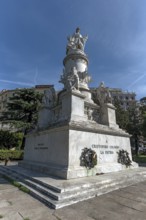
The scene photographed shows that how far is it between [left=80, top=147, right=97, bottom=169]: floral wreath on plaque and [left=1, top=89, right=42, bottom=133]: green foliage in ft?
60.4

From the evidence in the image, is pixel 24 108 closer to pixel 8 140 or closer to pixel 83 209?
pixel 8 140

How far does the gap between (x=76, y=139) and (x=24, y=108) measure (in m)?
19.8

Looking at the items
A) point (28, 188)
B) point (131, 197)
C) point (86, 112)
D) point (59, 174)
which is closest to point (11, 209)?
point (28, 188)

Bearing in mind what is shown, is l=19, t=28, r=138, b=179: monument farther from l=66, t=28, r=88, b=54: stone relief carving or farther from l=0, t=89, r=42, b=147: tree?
l=0, t=89, r=42, b=147: tree

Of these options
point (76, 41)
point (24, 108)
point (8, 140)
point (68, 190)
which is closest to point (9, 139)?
point (8, 140)

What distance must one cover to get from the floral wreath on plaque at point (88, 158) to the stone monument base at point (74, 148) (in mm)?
153

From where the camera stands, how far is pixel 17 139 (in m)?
24.4

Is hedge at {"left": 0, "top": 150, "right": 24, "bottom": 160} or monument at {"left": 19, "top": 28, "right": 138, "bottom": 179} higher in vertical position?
monument at {"left": 19, "top": 28, "right": 138, "bottom": 179}

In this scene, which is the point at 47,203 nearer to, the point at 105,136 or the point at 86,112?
the point at 105,136

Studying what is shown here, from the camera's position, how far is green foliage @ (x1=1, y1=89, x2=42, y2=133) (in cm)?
2459

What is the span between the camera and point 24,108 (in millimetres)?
24703

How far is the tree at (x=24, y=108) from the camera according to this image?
24562 millimetres

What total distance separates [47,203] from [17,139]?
73.1ft

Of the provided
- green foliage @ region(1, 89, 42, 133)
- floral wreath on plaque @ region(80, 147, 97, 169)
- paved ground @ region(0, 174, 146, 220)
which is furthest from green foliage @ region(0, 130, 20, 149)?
paved ground @ region(0, 174, 146, 220)
